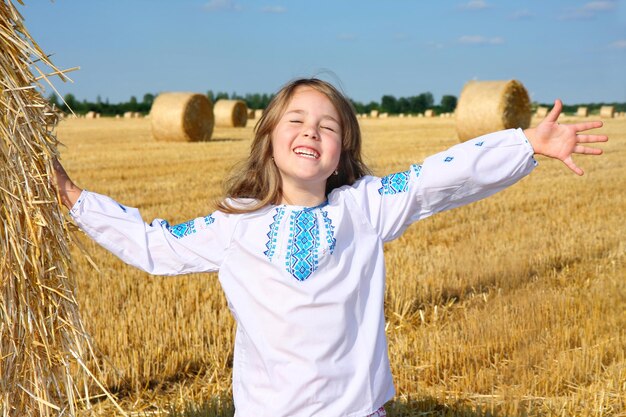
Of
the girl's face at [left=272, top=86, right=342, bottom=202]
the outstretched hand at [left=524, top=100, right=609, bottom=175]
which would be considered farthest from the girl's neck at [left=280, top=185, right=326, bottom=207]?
the outstretched hand at [left=524, top=100, right=609, bottom=175]

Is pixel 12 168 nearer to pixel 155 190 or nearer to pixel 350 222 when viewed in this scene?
pixel 350 222

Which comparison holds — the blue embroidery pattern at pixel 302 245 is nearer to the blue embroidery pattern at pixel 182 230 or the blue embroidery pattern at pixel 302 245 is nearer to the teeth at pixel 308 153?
the teeth at pixel 308 153

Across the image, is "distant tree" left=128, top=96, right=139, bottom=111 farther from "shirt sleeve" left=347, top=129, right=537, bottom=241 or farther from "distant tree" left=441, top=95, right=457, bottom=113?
"shirt sleeve" left=347, top=129, right=537, bottom=241

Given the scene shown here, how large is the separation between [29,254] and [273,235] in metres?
0.74

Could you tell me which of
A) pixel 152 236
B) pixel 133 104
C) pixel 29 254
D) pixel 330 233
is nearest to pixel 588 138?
pixel 330 233

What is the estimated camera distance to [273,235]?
2.48 m

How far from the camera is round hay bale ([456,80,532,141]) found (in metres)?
16.7

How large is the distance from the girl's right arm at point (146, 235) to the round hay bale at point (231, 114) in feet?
75.6

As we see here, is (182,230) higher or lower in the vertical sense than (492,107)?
lower

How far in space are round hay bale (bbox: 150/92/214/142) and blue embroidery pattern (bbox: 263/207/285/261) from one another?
637 inches

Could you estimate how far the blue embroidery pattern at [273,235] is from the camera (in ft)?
8.06

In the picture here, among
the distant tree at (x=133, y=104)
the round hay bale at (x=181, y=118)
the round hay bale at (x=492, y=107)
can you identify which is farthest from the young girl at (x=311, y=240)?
the distant tree at (x=133, y=104)

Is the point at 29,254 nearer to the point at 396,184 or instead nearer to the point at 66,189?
the point at 66,189

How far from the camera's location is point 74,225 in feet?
8.41
